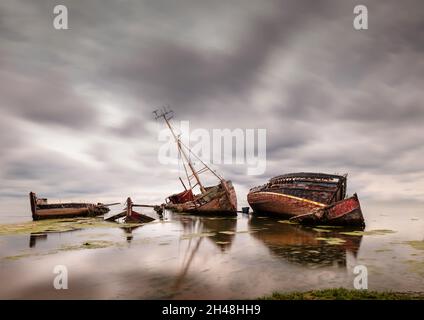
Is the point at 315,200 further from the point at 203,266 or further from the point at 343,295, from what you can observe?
the point at 343,295

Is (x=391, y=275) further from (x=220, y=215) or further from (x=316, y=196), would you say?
(x=220, y=215)

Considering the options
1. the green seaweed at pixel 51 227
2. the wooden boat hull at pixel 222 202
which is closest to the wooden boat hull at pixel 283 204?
the wooden boat hull at pixel 222 202

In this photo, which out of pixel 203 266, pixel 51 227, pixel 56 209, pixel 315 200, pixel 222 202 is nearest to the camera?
pixel 203 266

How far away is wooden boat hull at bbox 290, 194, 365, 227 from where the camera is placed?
29062 mm

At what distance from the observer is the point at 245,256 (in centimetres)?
1612

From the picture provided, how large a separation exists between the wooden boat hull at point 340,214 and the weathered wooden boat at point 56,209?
42.7 metres

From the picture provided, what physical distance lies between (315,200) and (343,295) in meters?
24.0

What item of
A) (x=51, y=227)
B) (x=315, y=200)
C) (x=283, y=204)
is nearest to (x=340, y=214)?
(x=315, y=200)

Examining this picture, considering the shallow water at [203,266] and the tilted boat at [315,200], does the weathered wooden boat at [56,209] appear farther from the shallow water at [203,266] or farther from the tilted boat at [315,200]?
the tilted boat at [315,200]

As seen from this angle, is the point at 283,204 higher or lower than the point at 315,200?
lower

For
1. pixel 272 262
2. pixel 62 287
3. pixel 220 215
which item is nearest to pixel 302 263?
pixel 272 262

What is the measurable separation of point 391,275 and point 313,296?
5.50 m

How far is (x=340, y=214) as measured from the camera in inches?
1152

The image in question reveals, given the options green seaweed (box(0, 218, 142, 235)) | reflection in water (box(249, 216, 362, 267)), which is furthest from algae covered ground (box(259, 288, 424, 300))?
green seaweed (box(0, 218, 142, 235))
